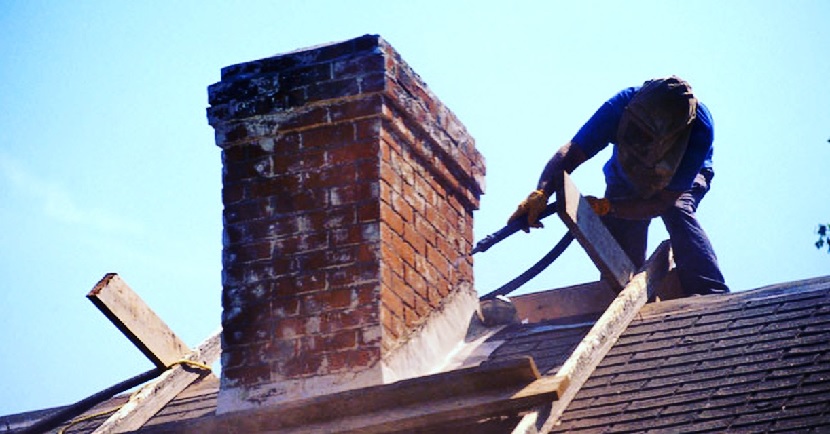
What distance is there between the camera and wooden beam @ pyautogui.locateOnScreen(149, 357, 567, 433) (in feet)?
13.9

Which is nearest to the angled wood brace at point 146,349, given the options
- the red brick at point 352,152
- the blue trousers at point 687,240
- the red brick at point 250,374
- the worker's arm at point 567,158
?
the red brick at point 250,374

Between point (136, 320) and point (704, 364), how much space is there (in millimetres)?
2519

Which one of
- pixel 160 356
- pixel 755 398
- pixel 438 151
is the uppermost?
pixel 438 151

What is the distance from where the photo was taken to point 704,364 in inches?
187

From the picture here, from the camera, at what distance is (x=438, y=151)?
18.6ft

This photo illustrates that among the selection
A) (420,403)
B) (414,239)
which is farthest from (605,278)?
(420,403)

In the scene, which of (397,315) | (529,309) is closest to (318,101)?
A: (397,315)

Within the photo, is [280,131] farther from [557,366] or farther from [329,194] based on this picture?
[557,366]

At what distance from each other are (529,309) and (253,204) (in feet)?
6.01

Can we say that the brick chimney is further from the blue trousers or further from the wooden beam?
the blue trousers

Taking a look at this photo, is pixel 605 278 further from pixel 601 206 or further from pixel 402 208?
pixel 402 208

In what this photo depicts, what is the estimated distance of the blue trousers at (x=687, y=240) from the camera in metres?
6.52

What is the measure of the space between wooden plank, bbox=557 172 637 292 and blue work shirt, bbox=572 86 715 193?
0.75 m

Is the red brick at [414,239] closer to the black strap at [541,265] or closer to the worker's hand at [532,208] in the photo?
the worker's hand at [532,208]
